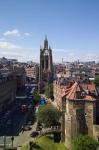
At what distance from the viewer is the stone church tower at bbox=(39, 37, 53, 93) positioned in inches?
5979

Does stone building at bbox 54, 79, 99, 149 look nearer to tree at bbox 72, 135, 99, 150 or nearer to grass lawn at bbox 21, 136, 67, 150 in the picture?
grass lawn at bbox 21, 136, 67, 150

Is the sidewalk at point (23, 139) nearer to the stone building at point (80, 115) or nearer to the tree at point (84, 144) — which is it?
the stone building at point (80, 115)

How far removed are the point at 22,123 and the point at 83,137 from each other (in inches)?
1337

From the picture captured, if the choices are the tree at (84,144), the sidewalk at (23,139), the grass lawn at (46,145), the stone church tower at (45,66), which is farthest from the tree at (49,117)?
the stone church tower at (45,66)

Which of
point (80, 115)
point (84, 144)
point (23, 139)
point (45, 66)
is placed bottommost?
point (23, 139)

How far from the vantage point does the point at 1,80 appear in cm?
10881

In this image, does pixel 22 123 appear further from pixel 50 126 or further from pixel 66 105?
pixel 66 105

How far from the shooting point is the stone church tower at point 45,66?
15188 centimetres

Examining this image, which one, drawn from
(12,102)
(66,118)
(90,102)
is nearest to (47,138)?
(66,118)

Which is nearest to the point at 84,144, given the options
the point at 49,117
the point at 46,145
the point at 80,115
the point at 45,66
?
the point at 80,115

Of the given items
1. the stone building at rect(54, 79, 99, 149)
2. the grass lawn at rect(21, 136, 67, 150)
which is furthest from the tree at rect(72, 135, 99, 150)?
the grass lawn at rect(21, 136, 67, 150)

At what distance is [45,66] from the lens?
517 feet

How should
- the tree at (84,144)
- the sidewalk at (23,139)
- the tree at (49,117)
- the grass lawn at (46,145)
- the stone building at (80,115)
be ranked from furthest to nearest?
the tree at (49,117) → the sidewalk at (23,139) → the grass lawn at (46,145) → the stone building at (80,115) → the tree at (84,144)

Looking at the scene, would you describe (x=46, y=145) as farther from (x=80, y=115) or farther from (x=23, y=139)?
(x=23, y=139)
